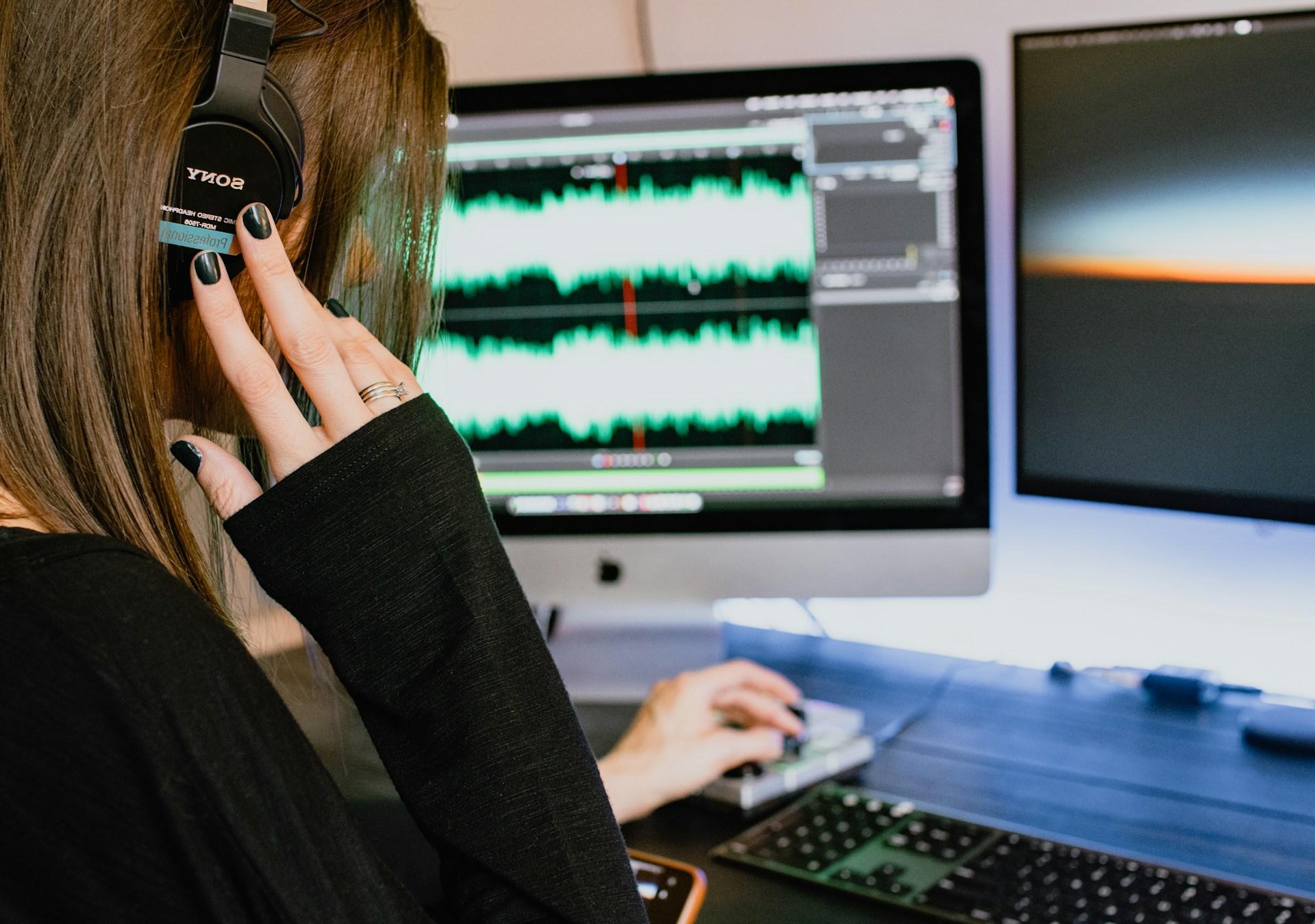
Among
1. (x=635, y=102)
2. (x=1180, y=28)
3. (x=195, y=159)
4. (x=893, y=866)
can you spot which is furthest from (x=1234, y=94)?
(x=195, y=159)

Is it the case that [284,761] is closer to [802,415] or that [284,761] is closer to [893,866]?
[893,866]

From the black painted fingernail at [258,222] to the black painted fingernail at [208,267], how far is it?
0.02 metres

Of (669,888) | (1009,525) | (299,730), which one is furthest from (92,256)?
(1009,525)

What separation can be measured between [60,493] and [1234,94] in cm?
86

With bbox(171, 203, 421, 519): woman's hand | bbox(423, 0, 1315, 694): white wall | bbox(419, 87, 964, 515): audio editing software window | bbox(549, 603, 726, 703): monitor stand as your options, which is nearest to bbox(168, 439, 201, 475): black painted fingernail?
bbox(171, 203, 421, 519): woman's hand

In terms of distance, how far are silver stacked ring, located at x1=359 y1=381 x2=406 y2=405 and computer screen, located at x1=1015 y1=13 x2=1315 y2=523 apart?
0.65m

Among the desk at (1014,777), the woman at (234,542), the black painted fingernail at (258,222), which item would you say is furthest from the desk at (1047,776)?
the black painted fingernail at (258,222)

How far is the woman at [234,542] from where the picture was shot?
1.51 feet

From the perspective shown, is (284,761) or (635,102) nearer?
(284,761)

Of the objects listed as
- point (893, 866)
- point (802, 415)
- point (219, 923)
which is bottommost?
point (893, 866)

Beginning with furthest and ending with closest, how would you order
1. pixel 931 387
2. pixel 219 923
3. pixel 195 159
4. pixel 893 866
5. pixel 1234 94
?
pixel 931 387, pixel 1234 94, pixel 893 866, pixel 195 159, pixel 219 923

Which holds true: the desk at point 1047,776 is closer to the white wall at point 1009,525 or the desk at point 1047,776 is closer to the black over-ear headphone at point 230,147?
the white wall at point 1009,525

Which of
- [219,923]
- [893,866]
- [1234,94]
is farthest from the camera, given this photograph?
[1234,94]

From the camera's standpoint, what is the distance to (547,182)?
3.75 ft
